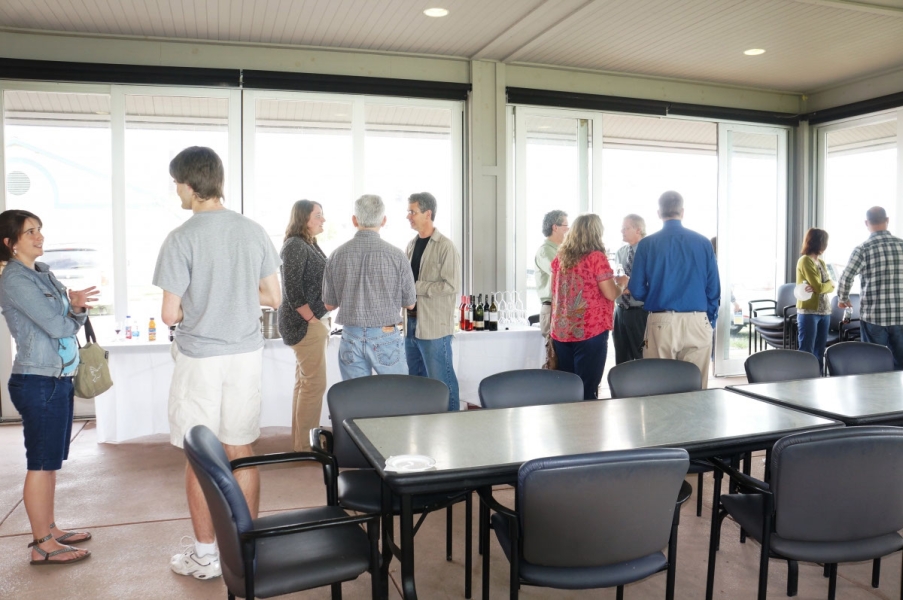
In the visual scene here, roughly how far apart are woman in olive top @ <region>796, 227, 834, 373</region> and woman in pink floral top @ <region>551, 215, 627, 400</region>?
2.81 metres

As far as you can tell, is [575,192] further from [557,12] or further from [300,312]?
[300,312]

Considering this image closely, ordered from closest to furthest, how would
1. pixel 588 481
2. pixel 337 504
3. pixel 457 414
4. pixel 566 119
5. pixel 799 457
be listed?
pixel 588 481
pixel 799 457
pixel 337 504
pixel 457 414
pixel 566 119

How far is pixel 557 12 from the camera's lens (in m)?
5.02

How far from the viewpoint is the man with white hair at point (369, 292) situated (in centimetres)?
373

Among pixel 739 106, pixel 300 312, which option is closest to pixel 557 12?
pixel 300 312

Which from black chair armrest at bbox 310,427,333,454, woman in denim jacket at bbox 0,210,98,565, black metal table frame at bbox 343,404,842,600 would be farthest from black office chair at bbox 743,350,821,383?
woman in denim jacket at bbox 0,210,98,565

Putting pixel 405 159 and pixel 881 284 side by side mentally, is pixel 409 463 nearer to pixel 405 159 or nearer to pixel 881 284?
pixel 405 159

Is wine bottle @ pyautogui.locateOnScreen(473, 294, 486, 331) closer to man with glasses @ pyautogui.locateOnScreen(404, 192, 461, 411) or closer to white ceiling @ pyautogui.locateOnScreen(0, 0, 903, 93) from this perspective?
man with glasses @ pyautogui.locateOnScreen(404, 192, 461, 411)

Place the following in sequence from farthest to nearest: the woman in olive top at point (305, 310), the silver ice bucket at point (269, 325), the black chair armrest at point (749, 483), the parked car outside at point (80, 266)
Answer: the parked car outside at point (80, 266) < the silver ice bucket at point (269, 325) < the woman in olive top at point (305, 310) < the black chair armrest at point (749, 483)

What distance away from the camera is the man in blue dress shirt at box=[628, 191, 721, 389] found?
14.3 feet

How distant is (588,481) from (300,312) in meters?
2.70

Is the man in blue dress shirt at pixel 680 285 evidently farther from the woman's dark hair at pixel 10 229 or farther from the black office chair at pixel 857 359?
the woman's dark hair at pixel 10 229

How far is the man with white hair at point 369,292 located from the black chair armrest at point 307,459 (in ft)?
3.76

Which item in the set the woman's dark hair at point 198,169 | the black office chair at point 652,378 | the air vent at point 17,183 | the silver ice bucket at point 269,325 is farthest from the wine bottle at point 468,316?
the air vent at point 17,183
